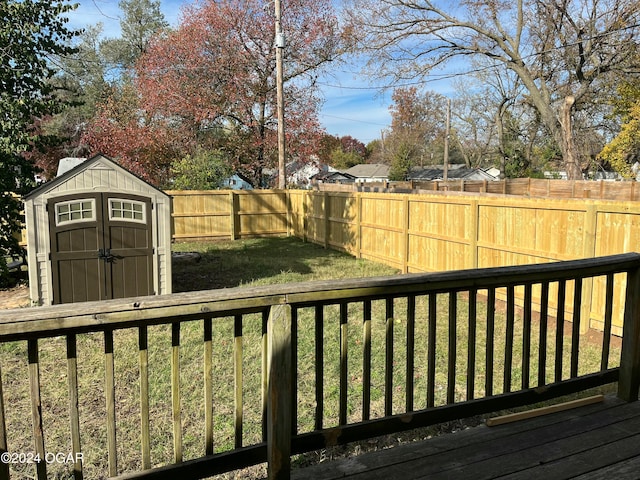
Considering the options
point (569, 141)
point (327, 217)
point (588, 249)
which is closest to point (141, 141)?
point (327, 217)

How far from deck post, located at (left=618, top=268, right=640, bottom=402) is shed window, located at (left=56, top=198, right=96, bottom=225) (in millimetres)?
6624

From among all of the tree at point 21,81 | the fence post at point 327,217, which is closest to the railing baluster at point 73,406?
the tree at point 21,81

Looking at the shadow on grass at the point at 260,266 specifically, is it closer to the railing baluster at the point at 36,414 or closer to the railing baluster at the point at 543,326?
the railing baluster at the point at 543,326

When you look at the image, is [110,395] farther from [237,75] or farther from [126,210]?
[237,75]

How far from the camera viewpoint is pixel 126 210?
7109 mm

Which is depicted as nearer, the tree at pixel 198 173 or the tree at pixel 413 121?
the tree at pixel 198 173

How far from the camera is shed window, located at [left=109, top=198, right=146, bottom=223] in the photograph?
23.0ft

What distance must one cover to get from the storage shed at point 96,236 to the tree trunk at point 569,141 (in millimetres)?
16615

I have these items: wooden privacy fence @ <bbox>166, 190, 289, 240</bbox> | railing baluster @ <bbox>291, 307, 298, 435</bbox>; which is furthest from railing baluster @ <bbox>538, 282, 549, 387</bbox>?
wooden privacy fence @ <bbox>166, 190, 289, 240</bbox>

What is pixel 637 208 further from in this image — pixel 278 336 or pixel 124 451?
pixel 124 451

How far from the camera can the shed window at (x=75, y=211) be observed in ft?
22.0

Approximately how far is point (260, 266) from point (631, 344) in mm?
8323

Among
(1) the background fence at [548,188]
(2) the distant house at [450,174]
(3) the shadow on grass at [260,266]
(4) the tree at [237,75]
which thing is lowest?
(3) the shadow on grass at [260,266]

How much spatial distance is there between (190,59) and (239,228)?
807 centimetres
